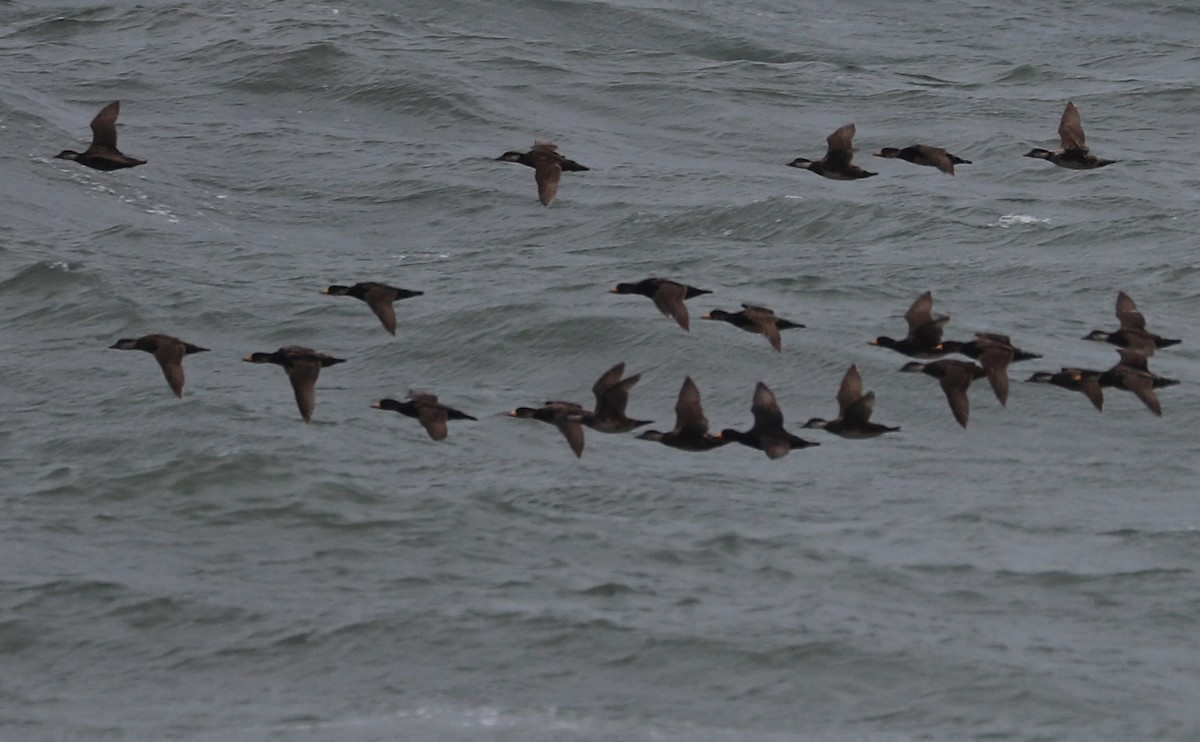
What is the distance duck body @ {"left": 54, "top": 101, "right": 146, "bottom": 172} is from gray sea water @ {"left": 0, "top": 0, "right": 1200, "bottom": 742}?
3851mm

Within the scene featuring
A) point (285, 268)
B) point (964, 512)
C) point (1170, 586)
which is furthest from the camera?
point (285, 268)

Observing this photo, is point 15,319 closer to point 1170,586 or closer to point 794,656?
point 794,656

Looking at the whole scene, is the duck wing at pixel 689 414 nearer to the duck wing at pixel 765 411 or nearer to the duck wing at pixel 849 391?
the duck wing at pixel 765 411

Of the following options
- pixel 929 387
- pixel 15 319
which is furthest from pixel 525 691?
pixel 15 319

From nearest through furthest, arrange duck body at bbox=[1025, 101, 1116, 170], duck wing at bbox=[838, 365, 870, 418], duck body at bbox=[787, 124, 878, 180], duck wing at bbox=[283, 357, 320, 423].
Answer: duck wing at bbox=[283, 357, 320, 423] < duck wing at bbox=[838, 365, 870, 418] < duck body at bbox=[787, 124, 878, 180] < duck body at bbox=[1025, 101, 1116, 170]

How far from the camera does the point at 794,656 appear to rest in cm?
2070

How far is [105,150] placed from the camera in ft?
74.5

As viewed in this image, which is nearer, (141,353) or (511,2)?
(141,353)

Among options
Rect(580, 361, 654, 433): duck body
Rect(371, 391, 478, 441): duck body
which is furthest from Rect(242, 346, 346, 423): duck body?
Rect(580, 361, 654, 433): duck body

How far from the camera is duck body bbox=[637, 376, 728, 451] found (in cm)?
2005

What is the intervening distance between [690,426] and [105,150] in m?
6.57

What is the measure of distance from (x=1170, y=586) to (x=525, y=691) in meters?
6.13

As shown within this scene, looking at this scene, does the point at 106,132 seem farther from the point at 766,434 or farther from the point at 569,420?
the point at 766,434

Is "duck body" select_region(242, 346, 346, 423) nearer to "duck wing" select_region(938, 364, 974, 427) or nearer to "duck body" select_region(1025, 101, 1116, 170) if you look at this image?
"duck wing" select_region(938, 364, 974, 427)
